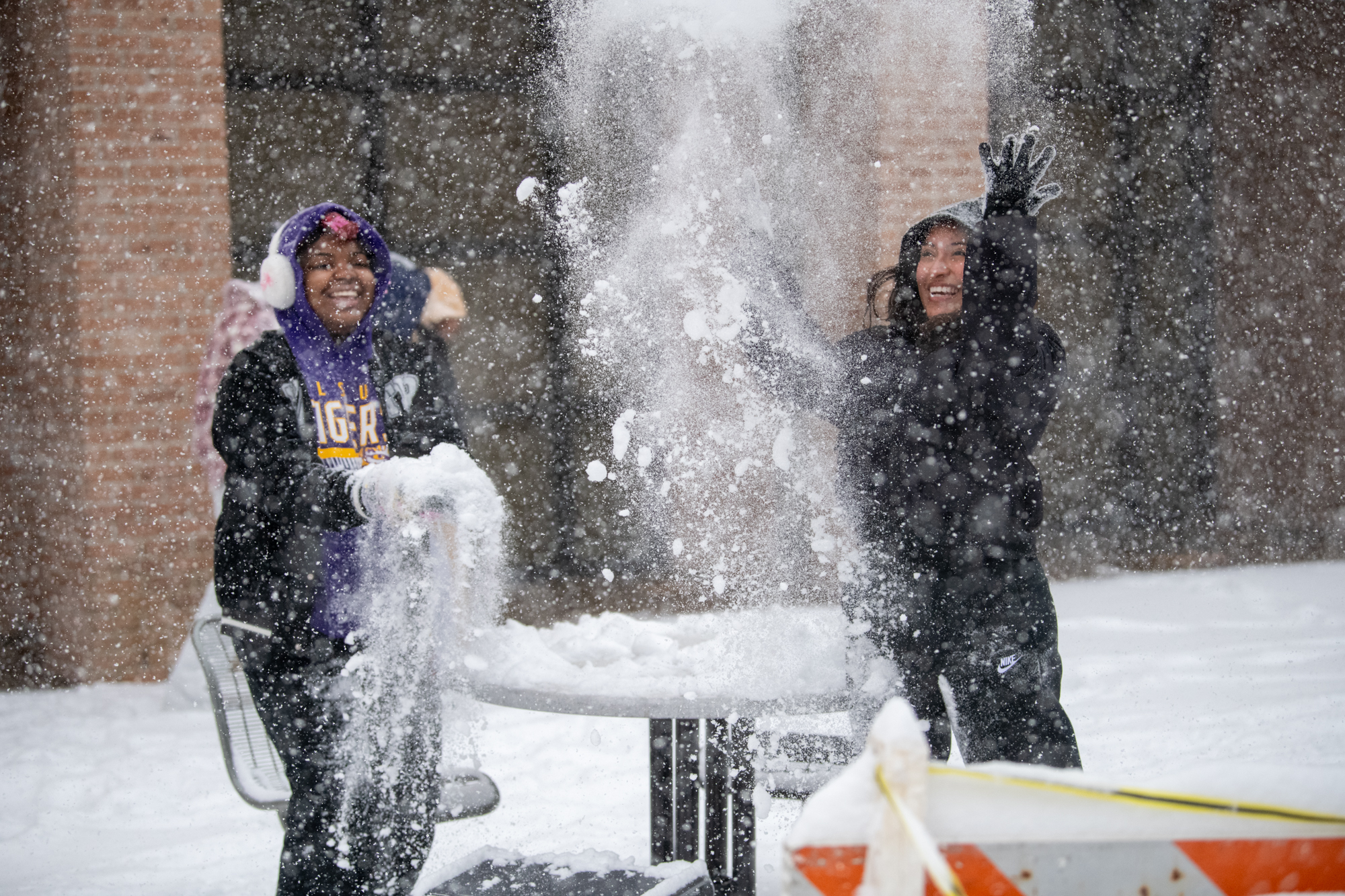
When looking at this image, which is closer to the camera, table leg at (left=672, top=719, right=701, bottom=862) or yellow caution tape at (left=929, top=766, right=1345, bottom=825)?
yellow caution tape at (left=929, top=766, right=1345, bottom=825)

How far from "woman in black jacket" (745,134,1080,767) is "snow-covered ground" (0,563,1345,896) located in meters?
0.57

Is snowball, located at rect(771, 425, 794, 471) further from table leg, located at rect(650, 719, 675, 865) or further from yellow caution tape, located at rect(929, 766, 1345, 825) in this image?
yellow caution tape, located at rect(929, 766, 1345, 825)

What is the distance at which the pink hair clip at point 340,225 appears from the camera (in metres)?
2.39

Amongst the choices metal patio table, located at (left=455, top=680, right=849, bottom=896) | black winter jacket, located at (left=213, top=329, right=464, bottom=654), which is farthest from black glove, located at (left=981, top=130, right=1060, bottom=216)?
black winter jacket, located at (left=213, top=329, right=464, bottom=654)

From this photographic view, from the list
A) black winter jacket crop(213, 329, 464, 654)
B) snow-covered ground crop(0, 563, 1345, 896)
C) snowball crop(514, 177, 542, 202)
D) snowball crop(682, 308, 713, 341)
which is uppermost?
snowball crop(514, 177, 542, 202)

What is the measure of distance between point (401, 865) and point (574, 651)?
590 mm

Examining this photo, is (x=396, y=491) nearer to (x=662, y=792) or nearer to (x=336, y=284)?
(x=336, y=284)

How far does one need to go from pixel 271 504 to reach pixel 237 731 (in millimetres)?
771

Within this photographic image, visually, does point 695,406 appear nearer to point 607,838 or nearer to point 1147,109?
point 607,838

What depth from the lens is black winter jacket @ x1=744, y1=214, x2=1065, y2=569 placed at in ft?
7.63

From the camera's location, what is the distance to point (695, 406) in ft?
16.4

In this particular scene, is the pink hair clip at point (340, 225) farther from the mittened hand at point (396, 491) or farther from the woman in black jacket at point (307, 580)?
the mittened hand at point (396, 491)

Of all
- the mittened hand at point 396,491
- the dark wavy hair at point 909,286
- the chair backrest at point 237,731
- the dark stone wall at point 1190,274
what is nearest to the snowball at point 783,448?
the dark stone wall at point 1190,274

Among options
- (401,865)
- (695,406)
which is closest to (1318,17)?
(695,406)
